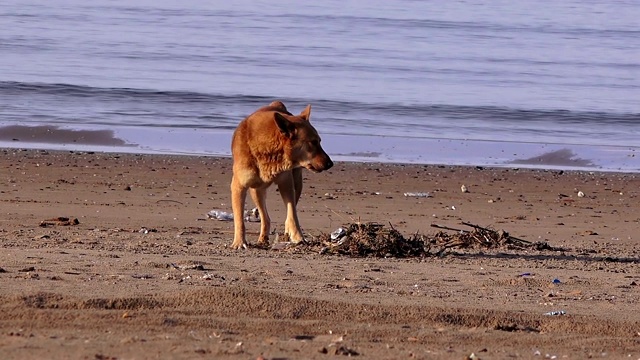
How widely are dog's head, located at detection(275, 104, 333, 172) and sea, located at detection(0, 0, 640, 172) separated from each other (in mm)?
7393

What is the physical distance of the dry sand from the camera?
5820 mm

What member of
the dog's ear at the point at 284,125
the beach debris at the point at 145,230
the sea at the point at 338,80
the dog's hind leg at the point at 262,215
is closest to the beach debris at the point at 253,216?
the beach debris at the point at 145,230

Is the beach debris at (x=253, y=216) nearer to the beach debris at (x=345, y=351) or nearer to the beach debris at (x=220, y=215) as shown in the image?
the beach debris at (x=220, y=215)

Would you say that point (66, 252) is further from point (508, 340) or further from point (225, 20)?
point (225, 20)

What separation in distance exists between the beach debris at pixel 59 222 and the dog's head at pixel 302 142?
2523mm

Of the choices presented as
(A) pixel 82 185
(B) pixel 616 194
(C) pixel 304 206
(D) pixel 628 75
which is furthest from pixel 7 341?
(D) pixel 628 75

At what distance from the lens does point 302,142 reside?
950 cm

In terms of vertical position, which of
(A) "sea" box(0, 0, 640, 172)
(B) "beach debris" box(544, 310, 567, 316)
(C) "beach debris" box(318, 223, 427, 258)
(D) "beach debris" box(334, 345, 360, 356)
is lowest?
(A) "sea" box(0, 0, 640, 172)

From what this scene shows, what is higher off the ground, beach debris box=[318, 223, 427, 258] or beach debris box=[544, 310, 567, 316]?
beach debris box=[544, 310, 567, 316]

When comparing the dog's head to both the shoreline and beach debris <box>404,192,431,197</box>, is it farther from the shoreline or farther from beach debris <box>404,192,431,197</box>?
the shoreline

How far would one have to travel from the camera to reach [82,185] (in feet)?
44.3

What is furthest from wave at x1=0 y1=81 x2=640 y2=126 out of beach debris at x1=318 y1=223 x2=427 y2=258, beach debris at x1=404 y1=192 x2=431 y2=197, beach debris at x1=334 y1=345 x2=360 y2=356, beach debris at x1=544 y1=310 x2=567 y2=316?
beach debris at x1=334 y1=345 x2=360 y2=356

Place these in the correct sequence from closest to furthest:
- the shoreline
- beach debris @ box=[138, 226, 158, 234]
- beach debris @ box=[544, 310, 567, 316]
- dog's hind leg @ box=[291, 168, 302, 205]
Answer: beach debris @ box=[544, 310, 567, 316], dog's hind leg @ box=[291, 168, 302, 205], beach debris @ box=[138, 226, 158, 234], the shoreline

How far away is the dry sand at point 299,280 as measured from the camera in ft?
19.1
